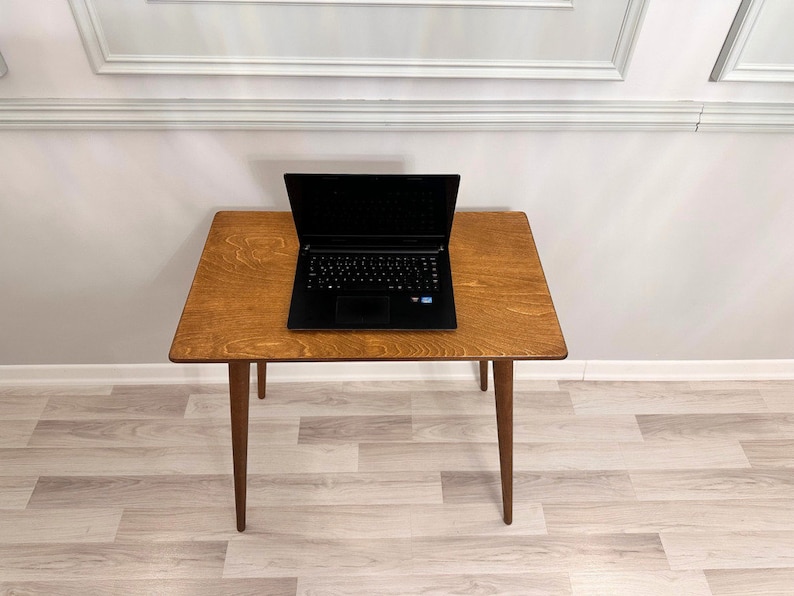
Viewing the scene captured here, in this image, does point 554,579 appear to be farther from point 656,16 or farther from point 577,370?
point 656,16

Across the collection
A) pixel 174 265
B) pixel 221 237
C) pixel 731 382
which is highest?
pixel 221 237

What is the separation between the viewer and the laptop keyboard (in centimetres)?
100

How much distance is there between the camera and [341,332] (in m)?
0.94

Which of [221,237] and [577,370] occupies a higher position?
[221,237]

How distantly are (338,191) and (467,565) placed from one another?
3.02 ft

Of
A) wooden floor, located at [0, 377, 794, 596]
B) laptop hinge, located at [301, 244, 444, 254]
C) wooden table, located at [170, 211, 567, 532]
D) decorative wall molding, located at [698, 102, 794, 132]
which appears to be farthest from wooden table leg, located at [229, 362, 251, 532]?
decorative wall molding, located at [698, 102, 794, 132]

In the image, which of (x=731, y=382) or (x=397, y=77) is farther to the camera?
(x=731, y=382)

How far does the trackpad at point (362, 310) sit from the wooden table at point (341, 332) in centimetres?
2

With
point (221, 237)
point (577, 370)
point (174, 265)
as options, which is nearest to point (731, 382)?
point (577, 370)

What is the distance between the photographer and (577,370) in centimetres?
165

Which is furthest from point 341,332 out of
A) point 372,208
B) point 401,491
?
point 401,491

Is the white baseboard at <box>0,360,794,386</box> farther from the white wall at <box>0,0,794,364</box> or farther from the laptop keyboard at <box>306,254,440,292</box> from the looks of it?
the laptop keyboard at <box>306,254,440,292</box>

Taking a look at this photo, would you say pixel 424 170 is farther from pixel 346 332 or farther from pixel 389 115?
pixel 346 332

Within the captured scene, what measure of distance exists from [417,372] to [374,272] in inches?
27.7
